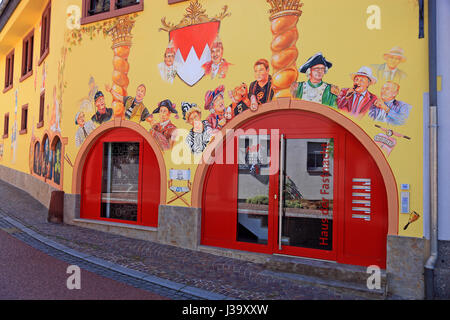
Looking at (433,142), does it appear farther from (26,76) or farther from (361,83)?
(26,76)

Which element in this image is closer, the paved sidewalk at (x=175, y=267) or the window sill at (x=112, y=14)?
the paved sidewalk at (x=175, y=267)

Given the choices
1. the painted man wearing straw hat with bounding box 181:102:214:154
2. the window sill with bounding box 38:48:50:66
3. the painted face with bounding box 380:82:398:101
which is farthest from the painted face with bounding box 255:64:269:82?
the window sill with bounding box 38:48:50:66

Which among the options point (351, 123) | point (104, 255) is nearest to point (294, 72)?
point (351, 123)

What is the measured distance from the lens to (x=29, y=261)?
→ 6156mm

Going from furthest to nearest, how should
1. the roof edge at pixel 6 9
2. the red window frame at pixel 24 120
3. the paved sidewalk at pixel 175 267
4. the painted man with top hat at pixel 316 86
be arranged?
1. the red window frame at pixel 24 120
2. the roof edge at pixel 6 9
3. the painted man with top hat at pixel 316 86
4. the paved sidewalk at pixel 175 267

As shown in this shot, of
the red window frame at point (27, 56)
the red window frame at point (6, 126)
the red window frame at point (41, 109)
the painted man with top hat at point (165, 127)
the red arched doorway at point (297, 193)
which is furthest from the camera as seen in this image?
the red window frame at point (6, 126)

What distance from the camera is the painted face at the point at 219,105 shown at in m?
7.42

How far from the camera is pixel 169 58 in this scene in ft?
27.0

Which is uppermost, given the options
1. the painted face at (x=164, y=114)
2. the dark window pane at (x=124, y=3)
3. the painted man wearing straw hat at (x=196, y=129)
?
the dark window pane at (x=124, y=3)

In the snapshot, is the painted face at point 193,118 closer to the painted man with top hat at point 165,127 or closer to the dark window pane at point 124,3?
the painted man with top hat at point 165,127

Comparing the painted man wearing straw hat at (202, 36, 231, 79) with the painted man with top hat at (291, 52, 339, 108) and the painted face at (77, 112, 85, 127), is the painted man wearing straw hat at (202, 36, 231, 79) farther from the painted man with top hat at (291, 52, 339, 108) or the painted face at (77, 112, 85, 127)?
the painted face at (77, 112, 85, 127)

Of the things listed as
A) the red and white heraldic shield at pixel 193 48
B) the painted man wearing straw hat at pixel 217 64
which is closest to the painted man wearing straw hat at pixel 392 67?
the painted man wearing straw hat at pixel 217 64

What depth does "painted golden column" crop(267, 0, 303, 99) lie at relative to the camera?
6695mm

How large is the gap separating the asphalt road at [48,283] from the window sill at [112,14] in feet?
19.3
